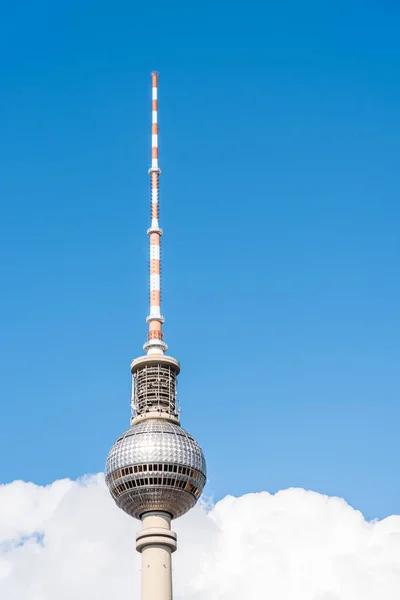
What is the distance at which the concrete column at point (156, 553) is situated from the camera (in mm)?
162000

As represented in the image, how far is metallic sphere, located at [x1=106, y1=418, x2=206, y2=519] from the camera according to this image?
169 m

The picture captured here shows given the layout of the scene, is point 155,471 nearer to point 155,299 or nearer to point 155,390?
point 155,390

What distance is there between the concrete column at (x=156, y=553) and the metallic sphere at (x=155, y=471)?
2.08 meters

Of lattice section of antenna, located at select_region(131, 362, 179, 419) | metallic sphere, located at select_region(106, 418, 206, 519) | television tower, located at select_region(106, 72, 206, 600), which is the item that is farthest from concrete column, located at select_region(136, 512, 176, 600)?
lattice section of antenna, located at select_region(131, 362, 179, 419)

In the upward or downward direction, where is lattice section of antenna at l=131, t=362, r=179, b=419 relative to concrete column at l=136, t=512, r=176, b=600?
upward

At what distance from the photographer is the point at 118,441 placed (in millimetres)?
175875

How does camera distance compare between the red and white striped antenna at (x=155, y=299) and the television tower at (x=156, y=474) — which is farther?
the red and white striped antenna at (x=155, y=299)

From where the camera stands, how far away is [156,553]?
167 meters

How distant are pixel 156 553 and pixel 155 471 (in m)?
13.2

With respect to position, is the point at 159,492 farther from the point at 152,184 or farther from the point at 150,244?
the point at 152,184

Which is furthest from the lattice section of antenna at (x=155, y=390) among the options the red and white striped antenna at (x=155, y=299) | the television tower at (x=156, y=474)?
the red and white striped antenna at (x=155, y=299)

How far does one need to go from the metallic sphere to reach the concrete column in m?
2.08

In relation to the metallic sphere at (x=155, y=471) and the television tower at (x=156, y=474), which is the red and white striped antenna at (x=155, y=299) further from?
the metallic sphere at (x=155, y=471)

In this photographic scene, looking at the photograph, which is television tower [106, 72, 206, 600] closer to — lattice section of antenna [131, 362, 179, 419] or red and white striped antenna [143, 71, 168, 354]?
lattice section of antenna [131, 362, 179, 419]
